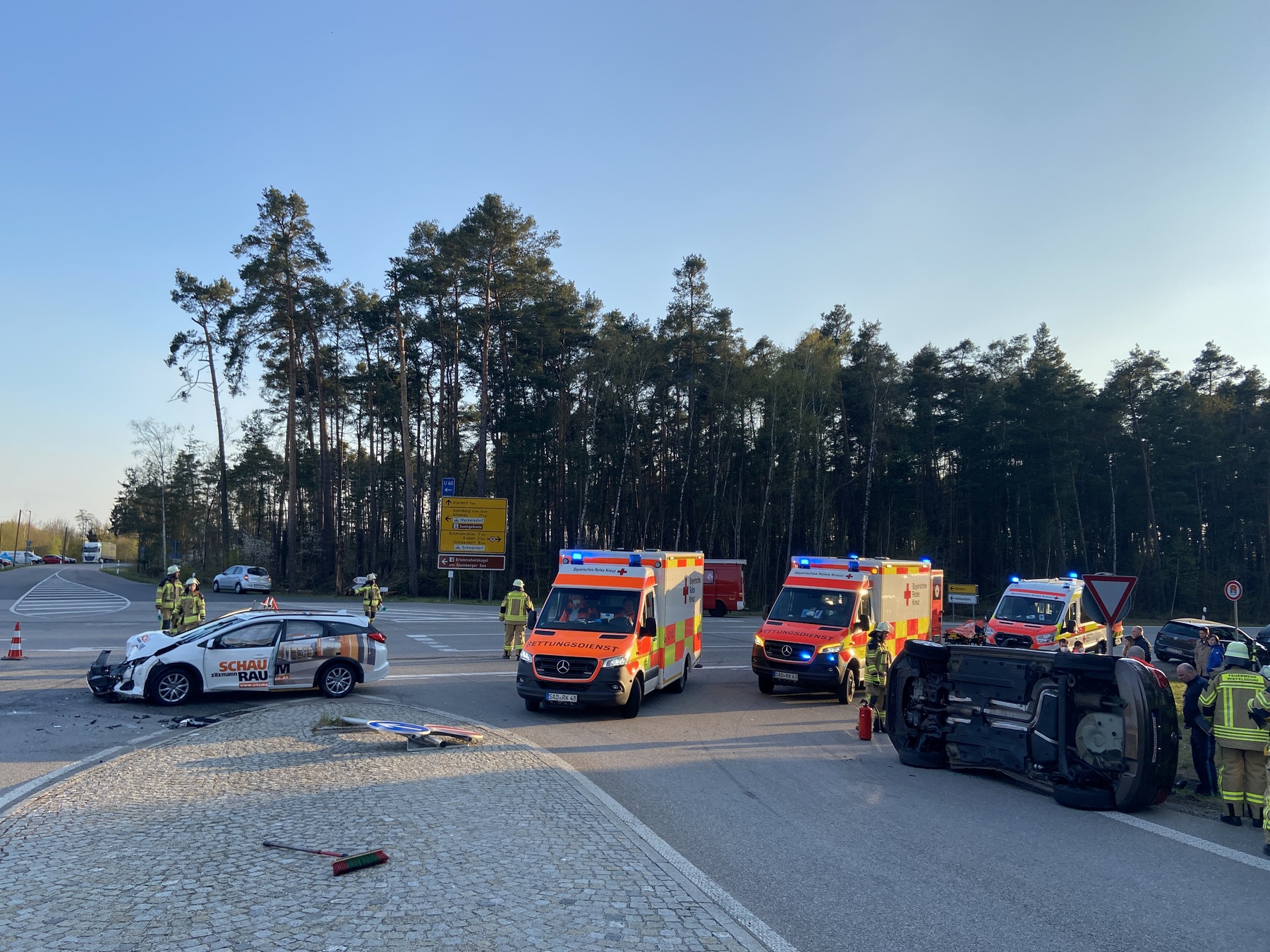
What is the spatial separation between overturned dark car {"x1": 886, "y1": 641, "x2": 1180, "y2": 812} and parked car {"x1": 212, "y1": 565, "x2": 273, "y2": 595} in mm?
39490

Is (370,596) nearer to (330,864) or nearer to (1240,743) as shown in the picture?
(330,864)

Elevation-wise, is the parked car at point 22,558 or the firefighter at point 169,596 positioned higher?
the firefighter at point 169,596

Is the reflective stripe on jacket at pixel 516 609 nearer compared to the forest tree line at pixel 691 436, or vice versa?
the reflective stripe on jacket at pixel 516 609

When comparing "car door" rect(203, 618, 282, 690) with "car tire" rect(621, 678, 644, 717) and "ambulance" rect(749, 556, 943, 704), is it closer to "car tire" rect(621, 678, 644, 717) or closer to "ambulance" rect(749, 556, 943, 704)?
"car tire" rect(621, 678, 644, 717)

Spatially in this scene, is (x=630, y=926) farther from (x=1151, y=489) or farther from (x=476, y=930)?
(x=1151, y=489)

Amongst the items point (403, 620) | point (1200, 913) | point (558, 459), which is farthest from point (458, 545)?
point (1200, 913)

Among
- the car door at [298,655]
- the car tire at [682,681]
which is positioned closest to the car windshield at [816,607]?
the car tire at [682,681]

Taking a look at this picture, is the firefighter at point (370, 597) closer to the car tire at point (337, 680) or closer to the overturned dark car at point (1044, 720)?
the car tire at point (337, 680)

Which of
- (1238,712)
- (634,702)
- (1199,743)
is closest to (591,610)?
(634,702)

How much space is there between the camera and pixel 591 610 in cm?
1364

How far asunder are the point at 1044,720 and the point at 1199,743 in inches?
79.6

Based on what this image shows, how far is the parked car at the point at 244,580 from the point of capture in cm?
4266

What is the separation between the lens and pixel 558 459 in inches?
1924

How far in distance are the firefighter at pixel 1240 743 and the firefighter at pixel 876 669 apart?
4359mm
